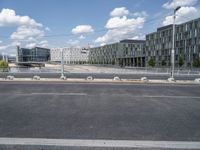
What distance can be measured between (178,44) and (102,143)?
8166 cm

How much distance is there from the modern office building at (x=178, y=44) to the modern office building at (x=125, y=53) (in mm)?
13243

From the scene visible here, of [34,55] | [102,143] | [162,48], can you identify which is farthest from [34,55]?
[102,143]

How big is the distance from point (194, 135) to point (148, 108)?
2910 mm

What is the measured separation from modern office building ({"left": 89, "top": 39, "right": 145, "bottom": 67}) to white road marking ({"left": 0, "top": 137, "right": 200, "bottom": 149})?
99664mm

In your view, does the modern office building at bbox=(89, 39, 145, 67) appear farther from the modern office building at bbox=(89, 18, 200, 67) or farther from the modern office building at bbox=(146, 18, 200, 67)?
the modern office building at bbox=(146, 18, 200, 67)

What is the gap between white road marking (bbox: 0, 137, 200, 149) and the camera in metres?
3.94

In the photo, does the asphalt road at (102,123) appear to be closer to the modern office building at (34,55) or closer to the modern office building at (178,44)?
the modern office building at (178,44)

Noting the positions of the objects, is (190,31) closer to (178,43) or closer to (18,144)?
(178,43)

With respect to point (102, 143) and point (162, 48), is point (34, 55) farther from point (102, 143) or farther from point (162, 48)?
point (102, 143)

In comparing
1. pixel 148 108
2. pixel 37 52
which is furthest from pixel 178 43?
pixel 37 52

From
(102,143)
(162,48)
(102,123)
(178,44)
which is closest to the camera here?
(102,143)

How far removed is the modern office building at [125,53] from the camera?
10863 cm

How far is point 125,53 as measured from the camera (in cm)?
12156

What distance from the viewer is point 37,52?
156 m
